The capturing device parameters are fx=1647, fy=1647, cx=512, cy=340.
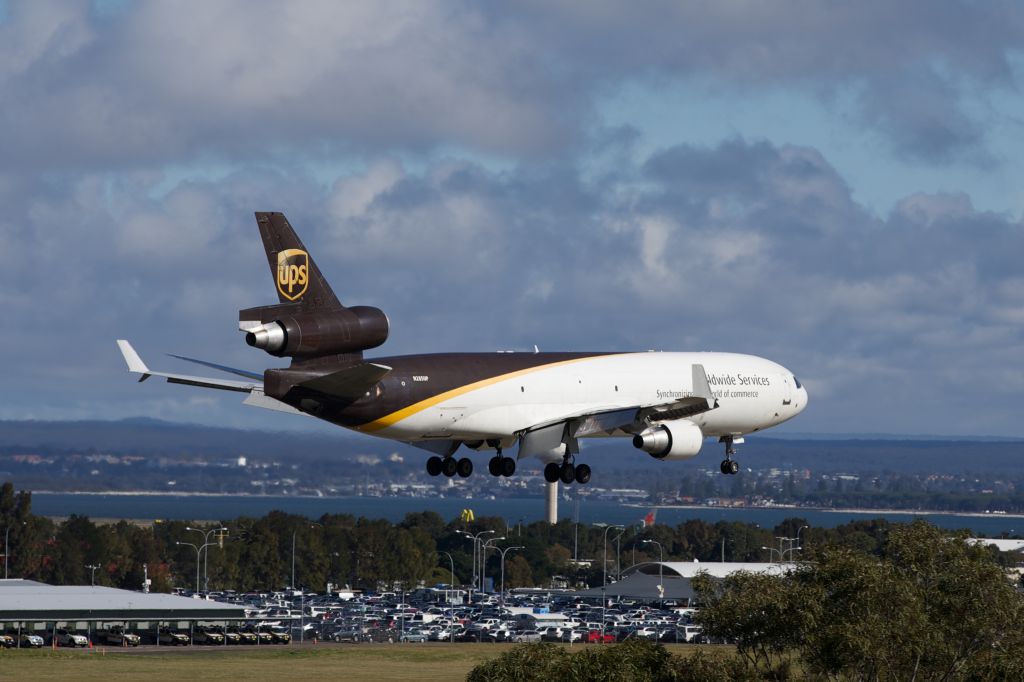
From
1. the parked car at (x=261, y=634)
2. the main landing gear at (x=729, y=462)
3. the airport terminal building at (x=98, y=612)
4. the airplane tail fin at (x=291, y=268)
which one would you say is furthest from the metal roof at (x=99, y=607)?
the airplane tail fin at (x=291, y=268)

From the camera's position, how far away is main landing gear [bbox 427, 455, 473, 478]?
8169 cm

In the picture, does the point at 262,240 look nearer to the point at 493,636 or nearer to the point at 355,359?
the point at 355,359

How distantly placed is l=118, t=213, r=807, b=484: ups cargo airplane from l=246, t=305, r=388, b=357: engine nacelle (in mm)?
58

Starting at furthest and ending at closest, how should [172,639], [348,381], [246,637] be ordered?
1. [246,637]
2. [172,639]
3. [348,381]

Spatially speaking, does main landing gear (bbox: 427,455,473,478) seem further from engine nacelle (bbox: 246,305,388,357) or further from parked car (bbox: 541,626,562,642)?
parked car (bbox: 541,626,562,642)

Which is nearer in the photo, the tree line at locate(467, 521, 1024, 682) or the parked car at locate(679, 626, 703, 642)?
the tree line at locate(467, 521, 1024, 682)

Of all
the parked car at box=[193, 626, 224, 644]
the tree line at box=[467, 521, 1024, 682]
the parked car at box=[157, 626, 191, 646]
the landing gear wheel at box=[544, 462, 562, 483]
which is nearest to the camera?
the tree line at box=[467, 521, 1024, 682]

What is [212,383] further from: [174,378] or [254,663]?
[254,663]

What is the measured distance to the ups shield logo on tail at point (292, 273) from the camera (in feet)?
225

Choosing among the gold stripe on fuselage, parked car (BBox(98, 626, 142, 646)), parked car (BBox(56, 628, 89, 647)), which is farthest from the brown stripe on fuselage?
parked car (BBox(98, 626, 142, 646))

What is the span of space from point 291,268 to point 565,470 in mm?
20938

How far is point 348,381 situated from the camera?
6962 cm

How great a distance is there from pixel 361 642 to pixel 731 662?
243 ft

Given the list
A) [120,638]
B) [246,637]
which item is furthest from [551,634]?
[120,638]
